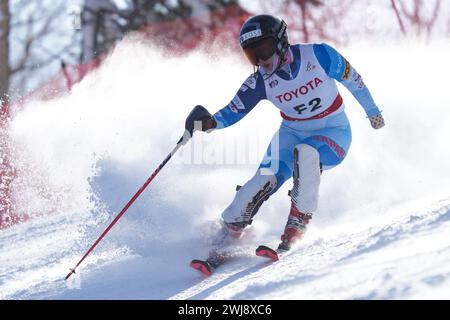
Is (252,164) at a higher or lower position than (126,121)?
lower

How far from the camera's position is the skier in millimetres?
3373

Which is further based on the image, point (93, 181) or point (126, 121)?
point (126, 121)

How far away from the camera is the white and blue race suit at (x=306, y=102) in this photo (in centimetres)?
350

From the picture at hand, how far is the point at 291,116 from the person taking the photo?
3.68 m

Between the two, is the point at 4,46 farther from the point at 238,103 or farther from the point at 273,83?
the point at 273,83

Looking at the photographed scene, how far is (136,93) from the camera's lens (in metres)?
7.87

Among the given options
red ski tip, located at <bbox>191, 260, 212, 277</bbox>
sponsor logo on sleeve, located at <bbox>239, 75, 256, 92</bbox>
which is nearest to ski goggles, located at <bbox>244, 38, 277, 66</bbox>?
sponsor logo on sleeve, located at <bbox>239, 75, 256, 92</bbox>

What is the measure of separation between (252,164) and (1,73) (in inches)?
394

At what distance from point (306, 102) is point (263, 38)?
18.9 inches
